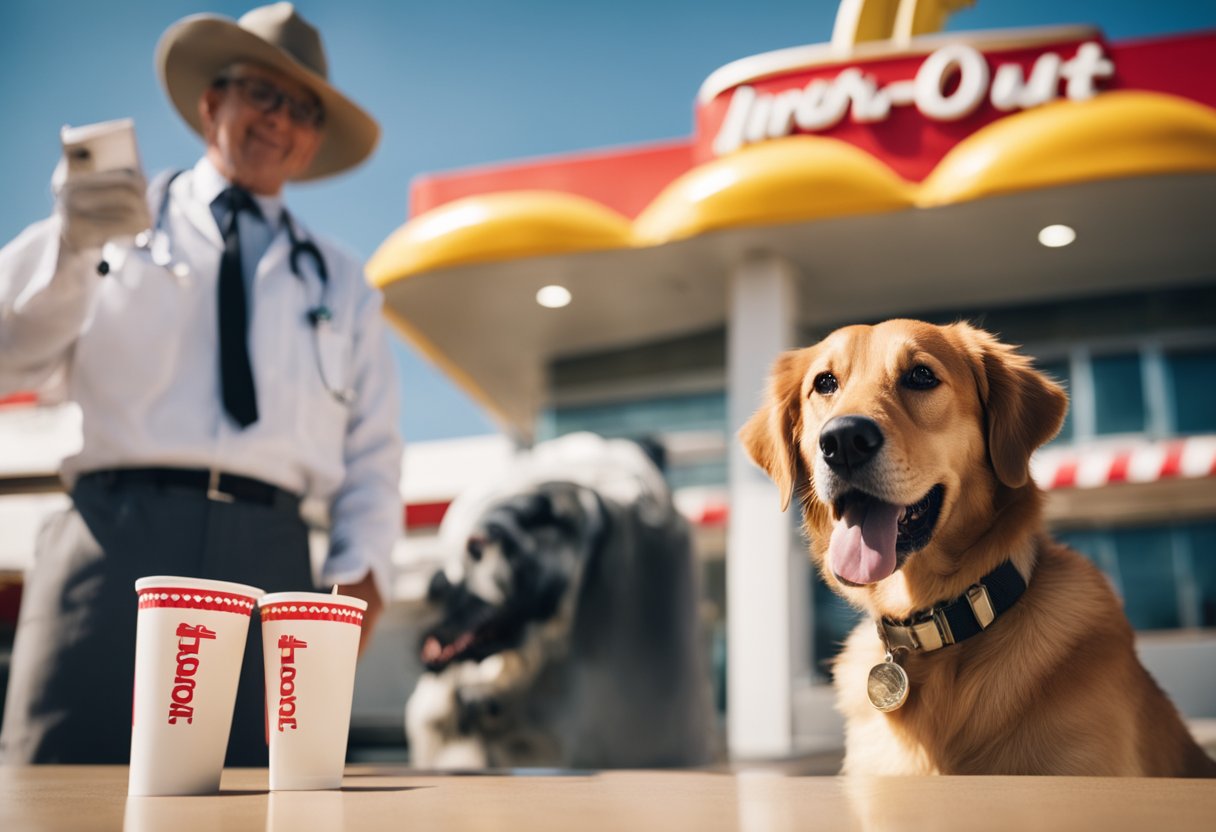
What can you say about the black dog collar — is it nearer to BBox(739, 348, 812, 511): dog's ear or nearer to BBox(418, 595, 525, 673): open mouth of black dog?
BBox(739, 348, 812, 511): dog's ear

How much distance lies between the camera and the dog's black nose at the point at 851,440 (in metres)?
1.99

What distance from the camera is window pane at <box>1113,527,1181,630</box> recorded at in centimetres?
830

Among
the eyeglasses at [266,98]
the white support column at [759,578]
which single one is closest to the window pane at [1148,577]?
the white support column at [759,578]

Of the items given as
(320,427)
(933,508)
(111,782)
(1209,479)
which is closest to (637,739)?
(320,427)

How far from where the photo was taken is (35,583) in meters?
2.66

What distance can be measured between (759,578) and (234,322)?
5.39 metres

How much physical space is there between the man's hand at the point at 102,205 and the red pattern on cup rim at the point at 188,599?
48.8 inches

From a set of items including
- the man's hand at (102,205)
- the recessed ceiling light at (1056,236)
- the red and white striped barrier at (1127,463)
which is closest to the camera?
the man's hand at (102,205)

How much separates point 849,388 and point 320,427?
145 centimetres

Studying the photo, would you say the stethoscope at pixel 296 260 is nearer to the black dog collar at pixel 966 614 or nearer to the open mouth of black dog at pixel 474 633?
the black dog collar at pixel 966 614

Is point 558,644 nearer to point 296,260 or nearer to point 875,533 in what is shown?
point 296,260

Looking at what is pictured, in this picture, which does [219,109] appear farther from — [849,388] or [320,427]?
[849,388]

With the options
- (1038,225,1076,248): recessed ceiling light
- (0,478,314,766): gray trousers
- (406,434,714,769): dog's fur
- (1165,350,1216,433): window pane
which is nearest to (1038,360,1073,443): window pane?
(1165,350,1216,433): window pane

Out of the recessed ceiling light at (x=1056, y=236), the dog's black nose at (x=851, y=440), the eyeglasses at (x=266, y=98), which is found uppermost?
the recessed ceiling light at (x=1056, y=236)
